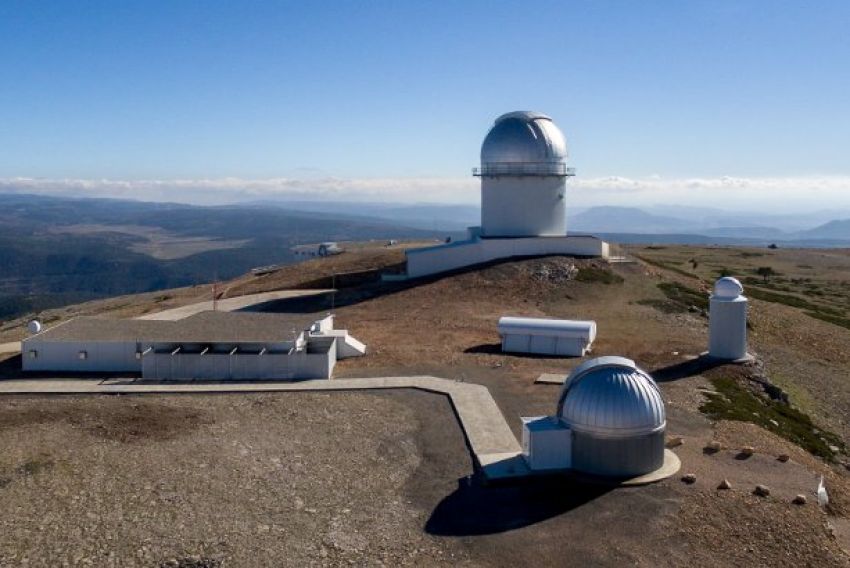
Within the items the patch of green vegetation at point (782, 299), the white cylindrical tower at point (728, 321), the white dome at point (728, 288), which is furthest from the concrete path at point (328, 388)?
the patch of green vegetation at point (782, 299)

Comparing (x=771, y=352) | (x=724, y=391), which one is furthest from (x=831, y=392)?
(x=724, y=391)

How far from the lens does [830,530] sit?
16109 mm

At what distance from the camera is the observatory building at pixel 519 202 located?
47188 mm

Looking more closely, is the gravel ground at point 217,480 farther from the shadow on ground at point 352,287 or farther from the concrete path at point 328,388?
the shadow on ground at point 352,287

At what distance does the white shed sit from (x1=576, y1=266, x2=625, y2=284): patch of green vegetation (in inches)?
506

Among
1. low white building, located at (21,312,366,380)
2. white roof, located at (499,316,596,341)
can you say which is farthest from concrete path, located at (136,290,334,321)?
white roof, located at (499,316,596,341)

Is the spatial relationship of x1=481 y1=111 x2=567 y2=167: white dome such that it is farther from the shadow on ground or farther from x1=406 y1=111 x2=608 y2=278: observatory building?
the shadow on ground

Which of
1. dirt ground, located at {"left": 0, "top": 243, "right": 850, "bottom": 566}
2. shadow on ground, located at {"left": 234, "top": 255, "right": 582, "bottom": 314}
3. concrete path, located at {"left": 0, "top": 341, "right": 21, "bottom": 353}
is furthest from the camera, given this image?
shadow on ground, located at {"left": 234, "top": 255, "right": 582, "bottom": 314}

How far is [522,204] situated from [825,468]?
99.7ft

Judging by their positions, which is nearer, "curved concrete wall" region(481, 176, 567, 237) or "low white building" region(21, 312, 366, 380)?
"low white building" region(21, 312, 366, 380)

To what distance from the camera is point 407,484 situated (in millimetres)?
18328

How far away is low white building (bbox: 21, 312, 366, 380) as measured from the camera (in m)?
27.5

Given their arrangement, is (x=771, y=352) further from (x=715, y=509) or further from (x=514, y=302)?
(x=715, y=509)

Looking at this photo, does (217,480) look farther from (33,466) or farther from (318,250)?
(318,250)
